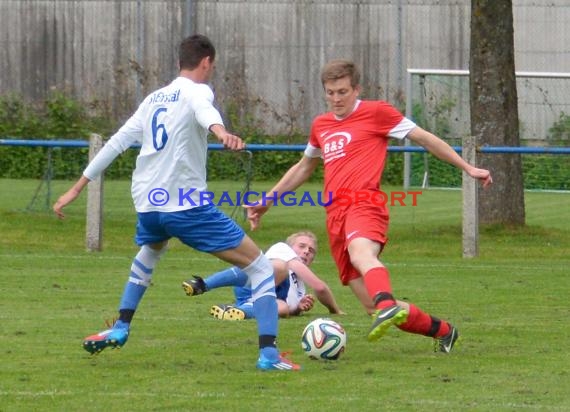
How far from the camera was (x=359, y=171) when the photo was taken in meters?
8.06

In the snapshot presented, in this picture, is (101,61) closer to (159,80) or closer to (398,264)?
(159,80)

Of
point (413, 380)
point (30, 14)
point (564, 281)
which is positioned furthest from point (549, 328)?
point (30, 14)

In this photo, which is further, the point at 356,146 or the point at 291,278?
the point at 291,278

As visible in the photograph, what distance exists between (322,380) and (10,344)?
2.31 metres

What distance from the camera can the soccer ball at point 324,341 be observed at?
7.96 m

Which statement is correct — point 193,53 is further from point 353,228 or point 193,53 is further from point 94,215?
point 94,215

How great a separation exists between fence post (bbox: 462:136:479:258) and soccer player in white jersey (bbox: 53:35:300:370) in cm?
719

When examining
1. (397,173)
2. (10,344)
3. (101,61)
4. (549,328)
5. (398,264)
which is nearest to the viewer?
(10,344)

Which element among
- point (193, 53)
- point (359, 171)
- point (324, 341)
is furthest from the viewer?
point (359, 171)

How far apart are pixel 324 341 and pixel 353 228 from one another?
2.24ft

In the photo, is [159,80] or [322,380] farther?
[159,80]

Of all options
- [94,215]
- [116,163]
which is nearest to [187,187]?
[94,215]

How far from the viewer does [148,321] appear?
9828 mm

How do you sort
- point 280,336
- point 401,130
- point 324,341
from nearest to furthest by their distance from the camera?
point 324,341 < point 401,130 < point 280,336
